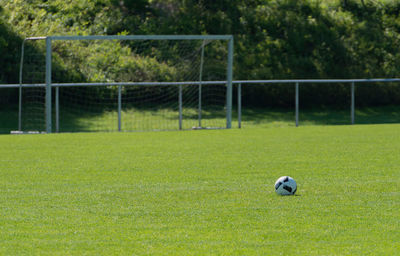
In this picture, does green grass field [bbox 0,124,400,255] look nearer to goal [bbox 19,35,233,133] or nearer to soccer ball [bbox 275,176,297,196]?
soccer ball [bbox 275,176,297,196]

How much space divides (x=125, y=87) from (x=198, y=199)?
13515mm

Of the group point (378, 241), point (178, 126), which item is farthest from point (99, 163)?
point (178, 126)

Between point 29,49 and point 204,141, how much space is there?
883cm

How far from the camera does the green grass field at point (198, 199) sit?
5.75m

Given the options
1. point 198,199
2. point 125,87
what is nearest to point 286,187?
point 198,199

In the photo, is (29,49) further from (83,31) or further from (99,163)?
(99,163)

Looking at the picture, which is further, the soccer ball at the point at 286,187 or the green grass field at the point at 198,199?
the soccer ball at the point at 286,187

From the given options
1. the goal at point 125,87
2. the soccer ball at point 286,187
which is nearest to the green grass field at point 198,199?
the soccer ball at point 286,187

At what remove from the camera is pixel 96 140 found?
15.3 meters

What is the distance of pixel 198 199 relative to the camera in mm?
7816

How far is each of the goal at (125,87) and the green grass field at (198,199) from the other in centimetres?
479

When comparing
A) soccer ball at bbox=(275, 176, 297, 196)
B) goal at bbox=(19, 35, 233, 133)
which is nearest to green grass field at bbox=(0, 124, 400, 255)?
soccer ball at bbox=(275, 176, 297, 196)

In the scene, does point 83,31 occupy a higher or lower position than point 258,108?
higher

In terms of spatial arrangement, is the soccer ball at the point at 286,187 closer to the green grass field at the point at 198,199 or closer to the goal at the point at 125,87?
the green grass field at the point at 198,199
